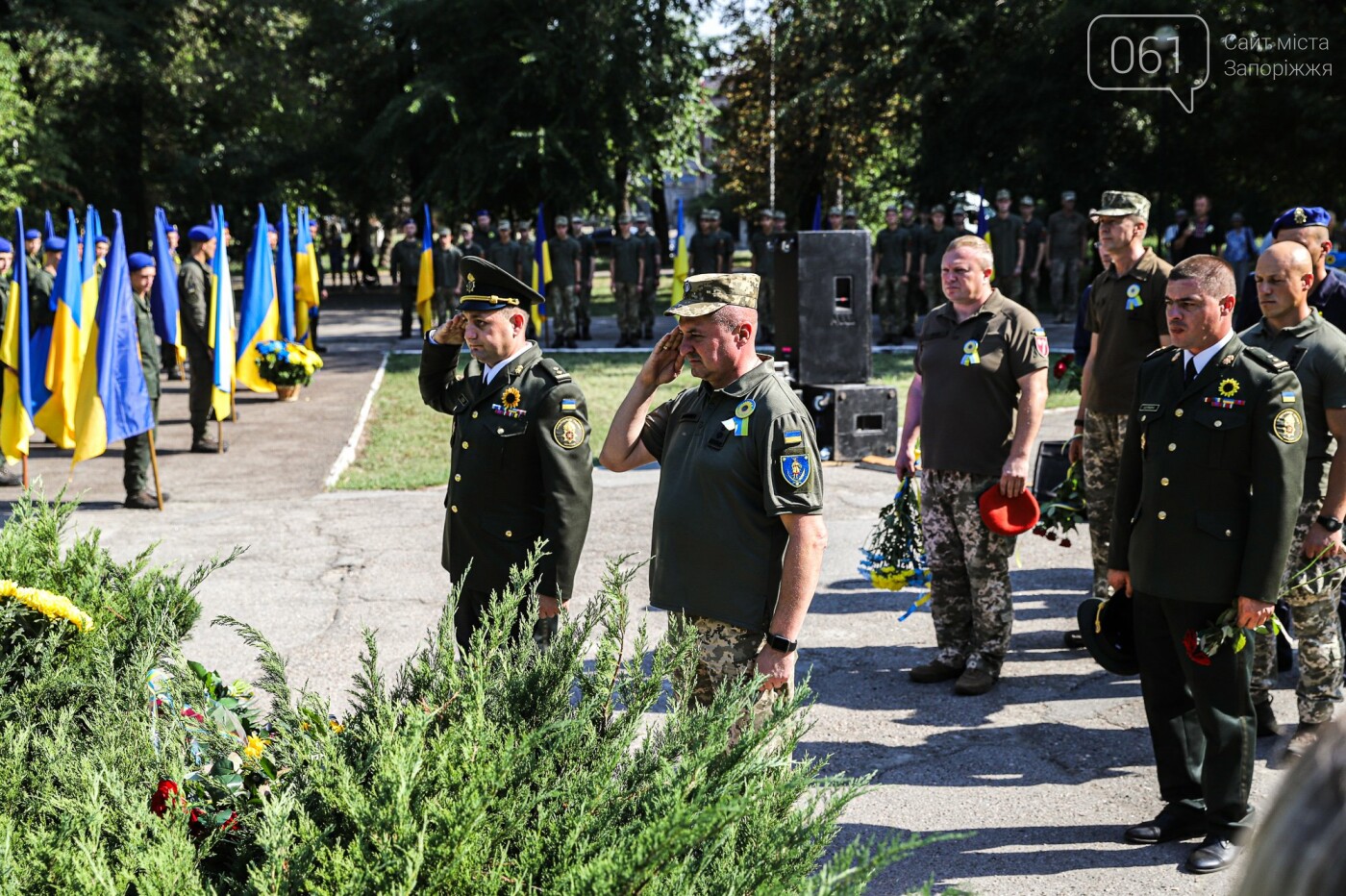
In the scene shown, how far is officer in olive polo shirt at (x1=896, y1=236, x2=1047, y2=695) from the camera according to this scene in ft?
20.0

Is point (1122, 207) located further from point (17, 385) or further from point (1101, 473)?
point (17, 385)

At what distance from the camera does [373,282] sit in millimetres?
39875

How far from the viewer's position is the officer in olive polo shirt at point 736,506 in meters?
3.82

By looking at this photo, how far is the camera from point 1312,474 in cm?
539

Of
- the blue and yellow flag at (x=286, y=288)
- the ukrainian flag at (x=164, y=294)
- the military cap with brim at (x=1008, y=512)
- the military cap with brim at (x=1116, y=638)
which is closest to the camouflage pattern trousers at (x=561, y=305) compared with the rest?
the blue and yellow flag at (x=286, y=288)

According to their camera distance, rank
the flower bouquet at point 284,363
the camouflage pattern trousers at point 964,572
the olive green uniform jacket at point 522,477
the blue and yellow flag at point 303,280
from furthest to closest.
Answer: the blue and yellow flag at point 303,280 → the flower bouquet at point 284,363 → the camouflage pattern trousers at point 964,572 → the olive green uniform jacket at point 522,477

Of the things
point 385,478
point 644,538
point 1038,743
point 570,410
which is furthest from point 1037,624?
point 385,478

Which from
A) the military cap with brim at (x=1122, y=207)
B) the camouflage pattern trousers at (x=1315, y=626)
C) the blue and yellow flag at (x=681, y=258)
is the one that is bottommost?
the camouflage pattern trousers at (x=1315, y=626)

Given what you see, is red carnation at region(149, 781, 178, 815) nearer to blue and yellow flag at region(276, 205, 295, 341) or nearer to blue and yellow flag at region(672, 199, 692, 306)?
blue and yellow flag at region(276, 205, 295, 341)

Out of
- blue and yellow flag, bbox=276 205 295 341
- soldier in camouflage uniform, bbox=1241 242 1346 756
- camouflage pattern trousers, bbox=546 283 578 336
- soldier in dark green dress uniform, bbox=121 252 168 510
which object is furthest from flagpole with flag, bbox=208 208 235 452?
camouflage pattern trousers, bbox=546 283 578 336

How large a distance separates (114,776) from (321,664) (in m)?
4.09

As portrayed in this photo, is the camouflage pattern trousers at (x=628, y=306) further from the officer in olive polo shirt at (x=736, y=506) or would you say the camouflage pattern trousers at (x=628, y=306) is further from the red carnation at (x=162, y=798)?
the red carnation at (x=162, y=798)

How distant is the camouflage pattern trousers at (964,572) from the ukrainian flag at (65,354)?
24.9 feet

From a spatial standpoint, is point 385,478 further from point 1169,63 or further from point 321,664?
point 1169,63
